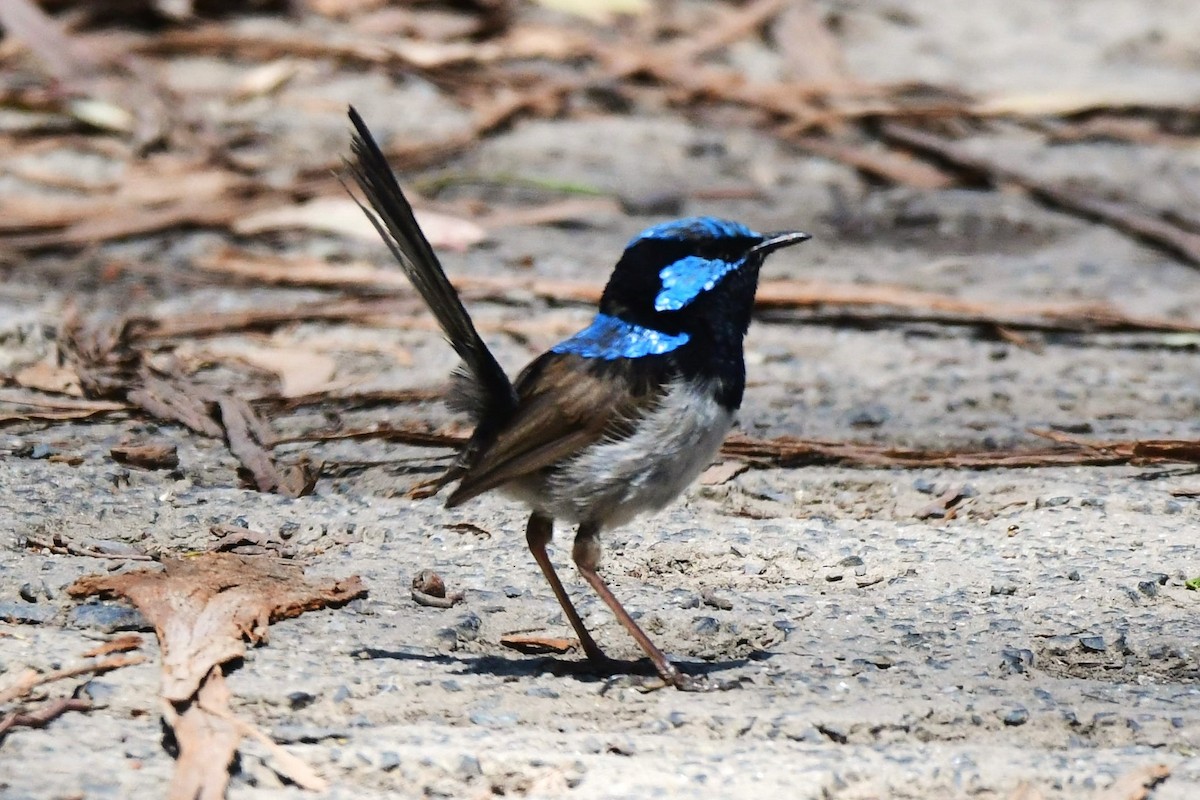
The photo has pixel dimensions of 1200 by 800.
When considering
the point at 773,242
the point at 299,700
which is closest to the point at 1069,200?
the point at 773,242

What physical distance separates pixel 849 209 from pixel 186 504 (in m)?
3.89

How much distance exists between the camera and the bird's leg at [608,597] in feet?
12.4

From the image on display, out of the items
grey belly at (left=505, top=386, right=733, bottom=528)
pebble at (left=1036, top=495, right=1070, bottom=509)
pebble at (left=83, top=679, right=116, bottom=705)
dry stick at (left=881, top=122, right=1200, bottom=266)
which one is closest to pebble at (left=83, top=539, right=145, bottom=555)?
pebble at (left=83, top=679, right=116, bottom=705)

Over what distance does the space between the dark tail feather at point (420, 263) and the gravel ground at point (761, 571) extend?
525mm

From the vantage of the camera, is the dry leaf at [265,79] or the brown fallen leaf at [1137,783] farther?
the dry leaf at [265,79]

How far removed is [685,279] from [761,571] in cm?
78

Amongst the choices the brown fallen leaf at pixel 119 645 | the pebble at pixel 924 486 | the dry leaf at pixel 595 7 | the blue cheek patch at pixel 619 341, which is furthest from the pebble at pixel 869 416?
the dry leaf at pixel 595 7

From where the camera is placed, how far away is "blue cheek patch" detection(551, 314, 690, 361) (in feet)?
13.6

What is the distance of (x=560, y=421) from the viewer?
13.2ft

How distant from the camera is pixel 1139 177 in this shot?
7938mm

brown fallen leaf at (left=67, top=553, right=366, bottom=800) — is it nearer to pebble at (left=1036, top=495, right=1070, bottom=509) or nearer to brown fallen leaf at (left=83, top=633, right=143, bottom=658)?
brown fallen leaf at (left=83, top=633, right=143, bottom=658)

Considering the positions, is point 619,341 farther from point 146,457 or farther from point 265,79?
point 265,79

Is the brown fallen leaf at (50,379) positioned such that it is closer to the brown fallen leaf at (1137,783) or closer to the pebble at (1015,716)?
the pebble at (1015,716)

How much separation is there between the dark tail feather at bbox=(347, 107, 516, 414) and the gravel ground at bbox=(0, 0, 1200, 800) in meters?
0.53
